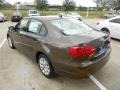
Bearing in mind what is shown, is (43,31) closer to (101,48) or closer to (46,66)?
(46,66)

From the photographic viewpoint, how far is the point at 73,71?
3.90 m

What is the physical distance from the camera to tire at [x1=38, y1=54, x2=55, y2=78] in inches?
177

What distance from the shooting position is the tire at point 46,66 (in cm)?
450

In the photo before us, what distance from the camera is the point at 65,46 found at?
3.89 meters

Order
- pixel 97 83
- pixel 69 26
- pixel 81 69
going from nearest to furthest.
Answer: pixel 81 69 < pixel 97 83 < pixel 69 26

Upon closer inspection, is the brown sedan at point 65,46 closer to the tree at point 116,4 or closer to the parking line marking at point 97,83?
the parking line marking at point 97,83

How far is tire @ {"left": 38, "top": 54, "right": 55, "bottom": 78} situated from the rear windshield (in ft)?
2.78

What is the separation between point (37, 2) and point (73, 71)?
43.5 meters

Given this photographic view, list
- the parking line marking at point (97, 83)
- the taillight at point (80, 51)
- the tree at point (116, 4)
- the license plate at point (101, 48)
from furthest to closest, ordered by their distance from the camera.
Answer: the tree at point (116, 4) → the parking line marking at point (97, 83) → the license plate at point (101, 48) → the taillight at point (80, 51)

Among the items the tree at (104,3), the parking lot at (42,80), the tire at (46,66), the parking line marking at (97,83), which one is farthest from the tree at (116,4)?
the tire at (46,66)

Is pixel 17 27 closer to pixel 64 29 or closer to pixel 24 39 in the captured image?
pixel 24 39

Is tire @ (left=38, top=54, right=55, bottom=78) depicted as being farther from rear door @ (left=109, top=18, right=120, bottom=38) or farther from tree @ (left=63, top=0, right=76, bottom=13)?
tree @ (left=63, top=0, right=76, bottom=13)

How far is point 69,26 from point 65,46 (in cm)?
109

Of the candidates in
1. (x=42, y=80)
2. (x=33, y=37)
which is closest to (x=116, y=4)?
(x=33, y=37)
